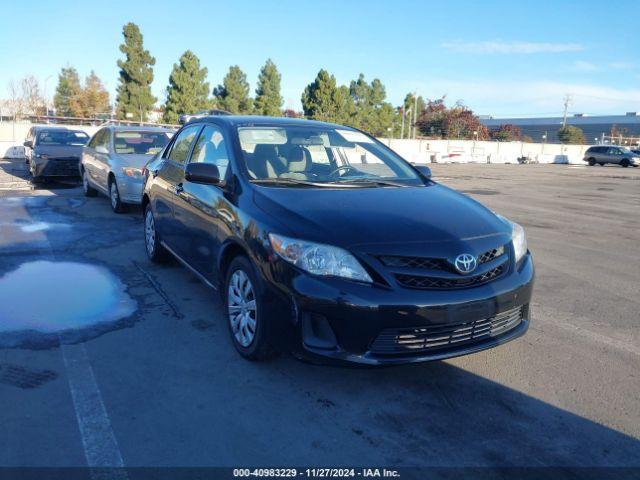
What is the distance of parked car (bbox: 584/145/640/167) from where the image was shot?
42.4 metres

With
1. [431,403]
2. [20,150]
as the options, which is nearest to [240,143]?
[431,403]

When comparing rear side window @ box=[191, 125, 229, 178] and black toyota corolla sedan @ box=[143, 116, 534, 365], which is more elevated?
rear side window @ box=[191, 125, 229, 178]

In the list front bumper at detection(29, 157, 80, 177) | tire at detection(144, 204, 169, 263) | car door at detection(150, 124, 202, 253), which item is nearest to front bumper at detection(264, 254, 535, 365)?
car door at detection(150, 124, 202, 253)

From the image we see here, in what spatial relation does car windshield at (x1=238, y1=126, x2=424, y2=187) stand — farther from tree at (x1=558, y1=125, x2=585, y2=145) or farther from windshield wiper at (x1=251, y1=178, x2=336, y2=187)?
tree at (x1=558, y1=125, x2=585, y2=145)

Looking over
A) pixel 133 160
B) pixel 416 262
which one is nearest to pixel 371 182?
pixel 416 262

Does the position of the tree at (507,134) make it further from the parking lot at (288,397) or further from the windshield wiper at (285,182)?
the windshield wiper at (285,182)

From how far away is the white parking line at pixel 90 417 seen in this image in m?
2.60

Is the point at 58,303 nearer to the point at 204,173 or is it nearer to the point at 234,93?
the point at 204,173

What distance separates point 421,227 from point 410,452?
1.33 meters

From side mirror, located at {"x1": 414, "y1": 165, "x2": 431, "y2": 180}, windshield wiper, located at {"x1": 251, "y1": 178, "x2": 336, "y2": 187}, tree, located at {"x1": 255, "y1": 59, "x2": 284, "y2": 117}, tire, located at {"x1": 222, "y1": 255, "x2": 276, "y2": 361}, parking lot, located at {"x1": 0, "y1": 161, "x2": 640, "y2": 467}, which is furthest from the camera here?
tree, located at {"x1": 255, "y1": 59, "x2": 284, "y2": 117}

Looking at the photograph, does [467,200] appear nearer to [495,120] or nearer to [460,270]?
[460,270]

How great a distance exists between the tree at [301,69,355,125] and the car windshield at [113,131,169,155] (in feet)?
118

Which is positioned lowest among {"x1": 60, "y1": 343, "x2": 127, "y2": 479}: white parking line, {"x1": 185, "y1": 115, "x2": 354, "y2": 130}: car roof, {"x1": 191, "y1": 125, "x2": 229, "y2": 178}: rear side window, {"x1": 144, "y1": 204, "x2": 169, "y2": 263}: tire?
{"x1": 60, "y1": 343, "x2": 127, "y2": 479}: white parking line

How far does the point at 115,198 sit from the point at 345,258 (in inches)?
299
